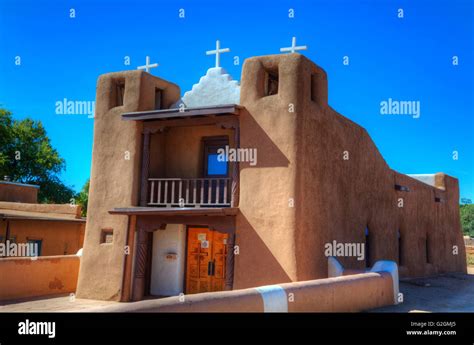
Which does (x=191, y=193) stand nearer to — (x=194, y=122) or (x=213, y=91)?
(x=194, y=122)

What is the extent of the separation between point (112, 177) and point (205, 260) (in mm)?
4011

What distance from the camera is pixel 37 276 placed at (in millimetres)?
15852

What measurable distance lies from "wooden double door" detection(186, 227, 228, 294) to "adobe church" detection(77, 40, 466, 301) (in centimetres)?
4

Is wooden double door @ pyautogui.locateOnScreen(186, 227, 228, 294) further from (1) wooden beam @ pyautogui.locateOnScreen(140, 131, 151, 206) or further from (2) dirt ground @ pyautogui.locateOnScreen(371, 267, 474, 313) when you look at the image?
(2) dirt ground @ pyautogui.locateOnScreen(371, 267, 474, 313)

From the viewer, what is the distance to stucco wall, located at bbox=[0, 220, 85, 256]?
20.8 m

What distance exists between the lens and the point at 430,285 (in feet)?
57.0

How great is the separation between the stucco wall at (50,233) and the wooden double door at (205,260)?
347 inches

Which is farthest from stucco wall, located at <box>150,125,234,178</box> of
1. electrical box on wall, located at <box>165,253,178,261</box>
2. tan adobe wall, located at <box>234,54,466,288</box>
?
electrical box on wall, located at <box>165,253,178,261</box>

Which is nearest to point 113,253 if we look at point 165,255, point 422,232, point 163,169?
point 165,255

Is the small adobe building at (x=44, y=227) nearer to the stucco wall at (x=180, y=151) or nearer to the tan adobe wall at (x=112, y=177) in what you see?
the tan adobe wall at (x=112, y=177)

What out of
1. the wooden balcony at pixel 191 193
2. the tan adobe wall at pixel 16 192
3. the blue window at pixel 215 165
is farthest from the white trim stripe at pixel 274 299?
the tan adobe wall at pixel 16 192

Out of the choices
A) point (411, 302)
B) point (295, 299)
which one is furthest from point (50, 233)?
point (295, 299)

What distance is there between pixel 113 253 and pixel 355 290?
7.95 meters
